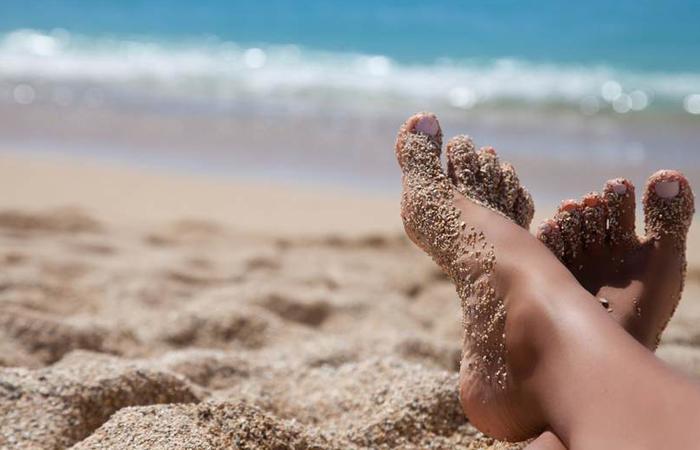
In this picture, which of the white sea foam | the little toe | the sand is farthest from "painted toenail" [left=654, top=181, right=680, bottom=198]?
the white sea foam

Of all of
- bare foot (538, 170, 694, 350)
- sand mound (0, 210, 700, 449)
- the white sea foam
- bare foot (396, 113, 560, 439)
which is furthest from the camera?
the white sea foam

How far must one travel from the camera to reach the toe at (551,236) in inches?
71.6

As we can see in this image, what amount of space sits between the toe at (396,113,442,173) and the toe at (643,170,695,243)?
485 mm

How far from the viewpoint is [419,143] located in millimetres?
2004

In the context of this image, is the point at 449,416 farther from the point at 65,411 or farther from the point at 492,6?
the point at 492,6

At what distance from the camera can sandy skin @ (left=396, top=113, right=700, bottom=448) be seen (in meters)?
1.25

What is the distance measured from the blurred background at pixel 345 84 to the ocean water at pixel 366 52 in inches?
1.5

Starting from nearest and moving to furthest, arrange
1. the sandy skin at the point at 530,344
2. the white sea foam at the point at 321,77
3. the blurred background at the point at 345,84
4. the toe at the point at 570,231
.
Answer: the sandy skin at the point at 530,344
the toe at the point at 570,231
the blurred background at the point at 345,84
the white sea foam at the point at 321,77

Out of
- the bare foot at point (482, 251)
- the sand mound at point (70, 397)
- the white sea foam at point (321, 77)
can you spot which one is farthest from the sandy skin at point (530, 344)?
the white sea foam at point (321, 77)

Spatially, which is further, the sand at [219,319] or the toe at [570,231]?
the toe at [570,231]

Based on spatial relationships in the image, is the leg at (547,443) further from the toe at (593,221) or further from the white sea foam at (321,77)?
the white sea foam at (321,77)

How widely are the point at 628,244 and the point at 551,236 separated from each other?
187 millimetres

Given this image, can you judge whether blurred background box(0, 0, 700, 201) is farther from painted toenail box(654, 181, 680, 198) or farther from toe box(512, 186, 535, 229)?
painted toenail box(654, 181, 680, 198)

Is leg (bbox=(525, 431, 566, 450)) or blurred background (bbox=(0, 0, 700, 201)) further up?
blurred background (bbox=(0, 0, 700, 201))
